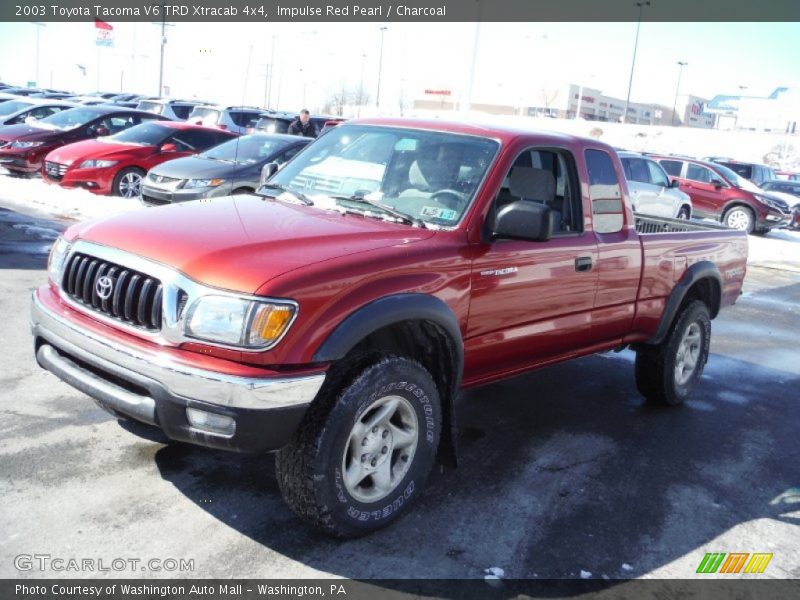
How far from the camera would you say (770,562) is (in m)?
3.79

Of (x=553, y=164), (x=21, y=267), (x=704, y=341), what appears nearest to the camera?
(x=553, y=164)

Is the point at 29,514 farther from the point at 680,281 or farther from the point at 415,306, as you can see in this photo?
the point at 680,281

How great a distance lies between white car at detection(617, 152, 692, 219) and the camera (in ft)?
58.1

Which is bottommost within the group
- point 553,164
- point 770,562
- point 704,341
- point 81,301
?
point 770,562

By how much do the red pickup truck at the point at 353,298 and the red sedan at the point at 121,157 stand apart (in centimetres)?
977

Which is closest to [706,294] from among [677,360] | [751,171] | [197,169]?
[677,360]

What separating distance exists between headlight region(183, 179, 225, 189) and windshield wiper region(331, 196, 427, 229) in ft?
25.6

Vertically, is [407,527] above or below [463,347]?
below

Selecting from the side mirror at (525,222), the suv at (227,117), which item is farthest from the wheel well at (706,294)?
the suv at (227,117)

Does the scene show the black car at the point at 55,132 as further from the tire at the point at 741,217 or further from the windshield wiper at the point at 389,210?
the tire at the point at 741,217

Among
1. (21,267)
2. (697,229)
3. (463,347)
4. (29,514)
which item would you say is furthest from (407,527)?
(21,267)

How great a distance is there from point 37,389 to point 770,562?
4.31 metres

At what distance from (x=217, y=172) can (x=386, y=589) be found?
965cm

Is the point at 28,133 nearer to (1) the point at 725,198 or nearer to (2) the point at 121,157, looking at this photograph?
(2) the point at 121,157
